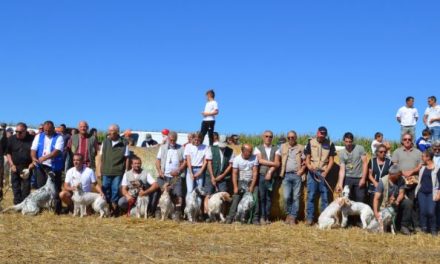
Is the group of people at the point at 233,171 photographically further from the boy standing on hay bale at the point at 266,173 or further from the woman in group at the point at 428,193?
the woman in group at the point at 428,193

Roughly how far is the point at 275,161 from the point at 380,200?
7.42 ft

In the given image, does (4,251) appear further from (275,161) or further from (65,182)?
(275,161)

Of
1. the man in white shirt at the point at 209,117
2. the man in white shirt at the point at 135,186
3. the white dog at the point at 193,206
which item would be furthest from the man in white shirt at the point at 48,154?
the man in white shirt at the point at 209,117

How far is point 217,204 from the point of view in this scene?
41.8 feet

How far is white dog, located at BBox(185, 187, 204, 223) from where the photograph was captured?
12.6 m

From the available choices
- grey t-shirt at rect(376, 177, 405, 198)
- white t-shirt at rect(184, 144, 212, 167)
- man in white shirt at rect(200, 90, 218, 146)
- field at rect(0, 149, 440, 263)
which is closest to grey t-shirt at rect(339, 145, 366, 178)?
grey t-shirt at rect(376, 177, 405, 198)

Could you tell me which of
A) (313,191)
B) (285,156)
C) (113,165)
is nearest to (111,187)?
(113,165)

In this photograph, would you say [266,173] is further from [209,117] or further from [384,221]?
[384,221]

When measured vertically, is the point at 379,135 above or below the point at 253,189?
above

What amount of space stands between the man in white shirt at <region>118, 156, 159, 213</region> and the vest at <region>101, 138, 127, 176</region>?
322 mm

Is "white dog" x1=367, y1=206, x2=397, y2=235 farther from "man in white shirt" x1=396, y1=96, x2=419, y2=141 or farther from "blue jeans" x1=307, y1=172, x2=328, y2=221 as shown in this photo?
"man in white shirt" x1=396, y1=96, x2=419, y2=141

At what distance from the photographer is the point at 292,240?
10500mm

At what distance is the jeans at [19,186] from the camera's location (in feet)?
44.5

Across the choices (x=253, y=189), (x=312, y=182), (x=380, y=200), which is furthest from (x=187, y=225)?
(x=380, y=200)
